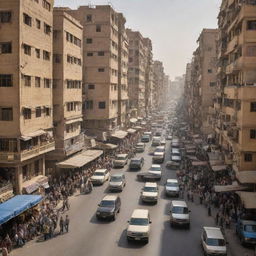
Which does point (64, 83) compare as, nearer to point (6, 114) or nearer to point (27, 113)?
point (27, 113)

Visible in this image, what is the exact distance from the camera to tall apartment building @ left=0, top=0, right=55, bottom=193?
3659 centimetres

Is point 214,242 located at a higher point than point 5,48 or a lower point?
lower

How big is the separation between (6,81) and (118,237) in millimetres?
18095

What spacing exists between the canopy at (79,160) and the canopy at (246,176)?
18.8 m

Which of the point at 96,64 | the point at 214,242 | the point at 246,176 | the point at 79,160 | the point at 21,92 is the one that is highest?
the point at 96,64

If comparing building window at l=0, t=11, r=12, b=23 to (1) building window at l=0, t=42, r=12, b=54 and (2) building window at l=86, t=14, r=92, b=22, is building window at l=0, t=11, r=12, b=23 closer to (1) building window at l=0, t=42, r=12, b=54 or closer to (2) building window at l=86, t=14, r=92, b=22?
(1) building window at l=0, t=42, r=12, b=54

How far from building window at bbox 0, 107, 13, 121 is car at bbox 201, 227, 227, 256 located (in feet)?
68.8

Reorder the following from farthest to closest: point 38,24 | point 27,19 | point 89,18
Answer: point 89,18 → point 38,24 → point 27,19

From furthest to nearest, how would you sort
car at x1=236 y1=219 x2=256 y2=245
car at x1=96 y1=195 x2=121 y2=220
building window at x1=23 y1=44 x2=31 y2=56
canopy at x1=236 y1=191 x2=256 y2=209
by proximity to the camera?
building window at x1=23 y1=44 x2=31 y2=56
car at x1=96 y1=195 x2=121 y2=220
canopy at x1=236 y1=191 x2=256 y2=209
car at x1=236 y1=219 x2=256 y2=245

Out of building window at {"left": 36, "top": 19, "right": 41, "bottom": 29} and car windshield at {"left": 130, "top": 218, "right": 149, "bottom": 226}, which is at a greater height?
building window at {"left": 36, "top": 19, "right": 41, "bottom": 29}

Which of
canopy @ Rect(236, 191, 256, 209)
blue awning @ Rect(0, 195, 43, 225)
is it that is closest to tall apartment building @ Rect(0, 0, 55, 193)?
blue awning @ Rect(0, 195, 43, 225)

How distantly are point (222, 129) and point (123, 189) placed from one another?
17.0m

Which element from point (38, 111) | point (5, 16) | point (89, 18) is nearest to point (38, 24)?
point (5, 16)

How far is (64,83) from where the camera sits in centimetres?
5056
